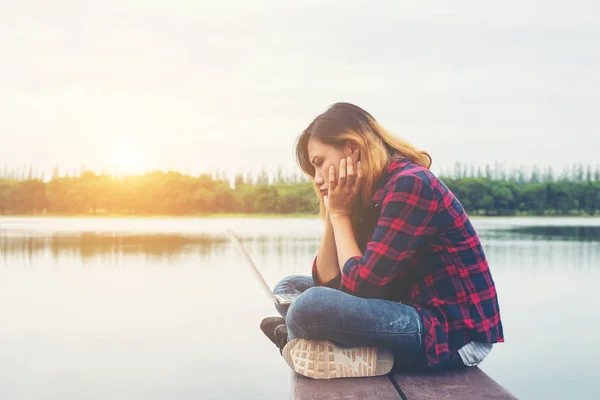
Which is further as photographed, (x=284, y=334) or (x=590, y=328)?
(x=590, y=328)

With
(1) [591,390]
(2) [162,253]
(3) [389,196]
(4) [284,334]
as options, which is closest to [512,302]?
(1) [591,390]

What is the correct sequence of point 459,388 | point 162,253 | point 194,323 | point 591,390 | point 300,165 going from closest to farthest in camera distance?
1. point 459,388
2. point 300,165
3. point 591,390
4. point 194,323
5. point 162,253

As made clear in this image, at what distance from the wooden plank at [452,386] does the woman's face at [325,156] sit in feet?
2.53

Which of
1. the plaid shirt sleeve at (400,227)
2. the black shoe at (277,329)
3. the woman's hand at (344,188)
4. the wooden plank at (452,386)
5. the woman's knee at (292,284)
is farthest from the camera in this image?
the woman's knee at (292,284)

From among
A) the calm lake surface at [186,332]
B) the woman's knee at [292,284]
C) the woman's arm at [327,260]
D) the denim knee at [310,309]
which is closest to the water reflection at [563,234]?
the calm lake surface at [186,332]

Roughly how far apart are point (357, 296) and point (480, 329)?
437 mm

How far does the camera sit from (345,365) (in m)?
2.29

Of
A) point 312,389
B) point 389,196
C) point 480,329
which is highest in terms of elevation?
point 389,196

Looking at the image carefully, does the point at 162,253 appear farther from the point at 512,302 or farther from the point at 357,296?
the point at 357,296

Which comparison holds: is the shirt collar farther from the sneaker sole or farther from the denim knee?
the sneaker sole

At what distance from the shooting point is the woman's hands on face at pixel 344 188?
2.41 m

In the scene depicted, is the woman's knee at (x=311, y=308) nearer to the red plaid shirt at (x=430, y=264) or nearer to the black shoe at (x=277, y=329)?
the red plaid shirt at (x=430, y=264)

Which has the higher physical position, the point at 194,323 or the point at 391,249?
the point at 391,249

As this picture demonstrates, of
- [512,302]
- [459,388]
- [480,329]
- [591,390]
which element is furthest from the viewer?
[512,302]
